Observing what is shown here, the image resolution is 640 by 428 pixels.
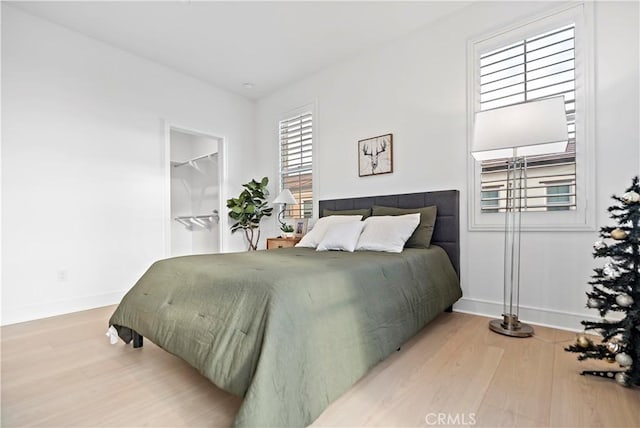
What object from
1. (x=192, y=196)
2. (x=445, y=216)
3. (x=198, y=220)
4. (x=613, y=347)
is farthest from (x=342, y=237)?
(x=192, y=196)

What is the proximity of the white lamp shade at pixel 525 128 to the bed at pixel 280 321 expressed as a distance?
1112 mm

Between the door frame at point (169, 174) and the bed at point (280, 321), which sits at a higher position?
the door frame at point (169, 174)

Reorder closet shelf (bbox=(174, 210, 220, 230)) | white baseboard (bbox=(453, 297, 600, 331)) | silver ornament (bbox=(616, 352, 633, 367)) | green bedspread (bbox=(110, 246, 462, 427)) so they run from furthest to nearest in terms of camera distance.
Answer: closet shelf (bbox=(174, 210, 220, 230)) < white baseboard (bbox=(453, 297, 600, 331)) < silver ornament (bbox=(616, 352, 633, 367)) < green bedspread (bbox=(110, 246, 462, 427))

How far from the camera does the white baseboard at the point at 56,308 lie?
262cm

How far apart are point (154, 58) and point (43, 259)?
253 cm

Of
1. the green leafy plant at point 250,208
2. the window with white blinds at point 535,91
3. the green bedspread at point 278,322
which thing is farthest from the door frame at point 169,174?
the window with white blinds at point 535,91

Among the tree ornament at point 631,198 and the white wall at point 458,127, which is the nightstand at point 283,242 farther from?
the tree ornament at point 631,198

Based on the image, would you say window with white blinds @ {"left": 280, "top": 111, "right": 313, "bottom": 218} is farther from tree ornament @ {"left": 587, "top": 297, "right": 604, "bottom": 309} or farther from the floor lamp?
tree ornament @ {"left": 587, "top": 297, "right": 604, "bottom": 309}

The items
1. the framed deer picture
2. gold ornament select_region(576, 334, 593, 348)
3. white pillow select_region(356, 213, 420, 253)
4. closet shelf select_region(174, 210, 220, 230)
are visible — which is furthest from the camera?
closet shelf select_region(174, 210, 220, 230)

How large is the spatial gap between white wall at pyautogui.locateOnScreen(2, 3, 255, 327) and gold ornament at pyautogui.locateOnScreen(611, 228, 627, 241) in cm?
411

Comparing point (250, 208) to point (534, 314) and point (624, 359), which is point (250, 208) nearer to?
point (534, 314)

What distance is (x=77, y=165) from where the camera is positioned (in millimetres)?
3041

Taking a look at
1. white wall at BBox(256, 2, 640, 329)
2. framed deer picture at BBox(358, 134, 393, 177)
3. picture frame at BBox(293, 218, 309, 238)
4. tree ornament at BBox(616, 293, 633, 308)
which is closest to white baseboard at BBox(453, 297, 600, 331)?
white wall at BBox(256, 2, 640, 329)

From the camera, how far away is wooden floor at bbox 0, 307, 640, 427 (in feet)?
4.22
